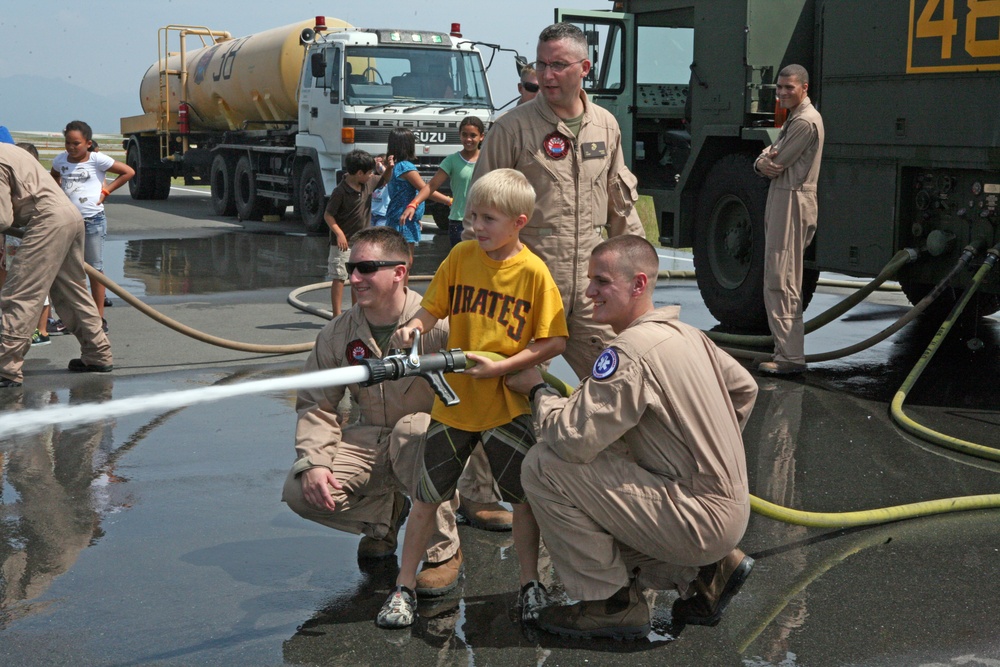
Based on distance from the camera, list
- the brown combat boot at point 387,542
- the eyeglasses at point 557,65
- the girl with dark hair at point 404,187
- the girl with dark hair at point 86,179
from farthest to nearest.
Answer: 1. the girl with dark hair at point 404,187
2. the girl with dark hair at point 86,179
3. the eyeglasses at point 557,65
4. the brown combat boot at point 387,542

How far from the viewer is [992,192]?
294 inches

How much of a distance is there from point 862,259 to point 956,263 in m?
0.81

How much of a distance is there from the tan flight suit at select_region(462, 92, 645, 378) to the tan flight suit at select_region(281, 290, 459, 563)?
2.51 ft

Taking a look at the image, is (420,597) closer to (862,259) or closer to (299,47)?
(862,259)

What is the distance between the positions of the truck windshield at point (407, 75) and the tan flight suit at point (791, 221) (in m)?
10.3

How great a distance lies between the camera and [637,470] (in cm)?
376

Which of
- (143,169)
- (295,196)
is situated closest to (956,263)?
(295,196)

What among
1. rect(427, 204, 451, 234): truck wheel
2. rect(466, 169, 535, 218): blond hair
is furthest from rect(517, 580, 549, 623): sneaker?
rect(427, 204, 451, 234): truck wheel

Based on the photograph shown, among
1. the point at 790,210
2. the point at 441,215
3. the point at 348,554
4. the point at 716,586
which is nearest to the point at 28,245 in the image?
the point at 348,554

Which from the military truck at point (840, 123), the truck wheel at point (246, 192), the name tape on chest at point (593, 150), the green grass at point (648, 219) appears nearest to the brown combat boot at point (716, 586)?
the name tape on chest at point (593, 150)

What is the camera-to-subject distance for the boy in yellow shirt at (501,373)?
13.5 ft

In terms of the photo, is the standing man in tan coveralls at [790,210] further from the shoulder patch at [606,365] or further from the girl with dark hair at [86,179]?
the girl with dark hair at [86,179]

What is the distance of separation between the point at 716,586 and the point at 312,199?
15917 mm

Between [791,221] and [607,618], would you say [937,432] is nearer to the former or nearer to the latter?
[791,221]
